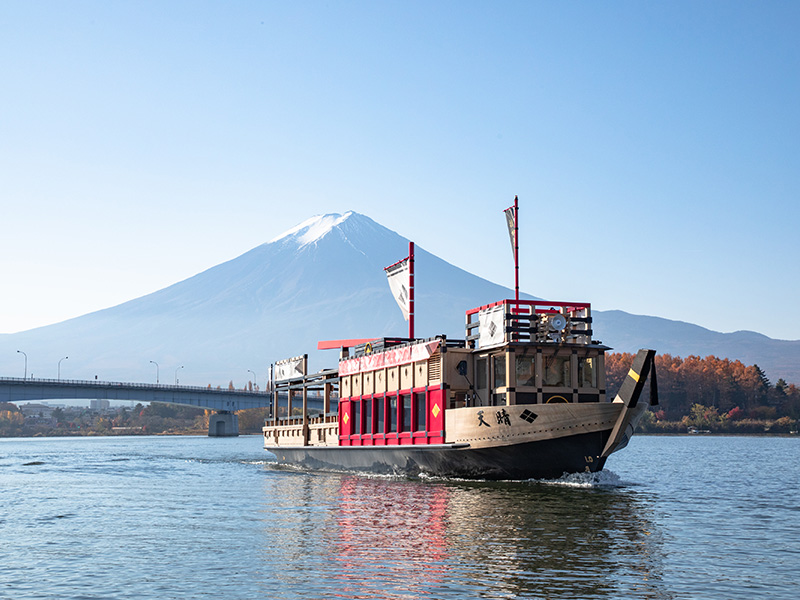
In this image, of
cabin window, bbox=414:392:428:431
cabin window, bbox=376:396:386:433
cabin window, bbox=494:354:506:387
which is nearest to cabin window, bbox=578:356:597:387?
cabin window, bbox=494:354:506:387

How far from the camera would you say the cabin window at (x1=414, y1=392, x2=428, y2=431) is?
136 ft

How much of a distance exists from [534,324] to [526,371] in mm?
1992

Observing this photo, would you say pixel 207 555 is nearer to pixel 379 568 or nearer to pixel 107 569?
pixel 107 569

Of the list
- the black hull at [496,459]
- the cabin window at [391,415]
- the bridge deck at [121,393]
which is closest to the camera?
the black hull at [496,459]

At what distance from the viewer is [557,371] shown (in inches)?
1491

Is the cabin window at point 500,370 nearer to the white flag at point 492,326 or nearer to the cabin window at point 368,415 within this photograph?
the white flag at point 492,326

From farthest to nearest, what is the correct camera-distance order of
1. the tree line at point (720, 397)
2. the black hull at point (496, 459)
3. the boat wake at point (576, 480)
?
the tree line at point (720, 397) → the boat wake at point (576, 480) → the black hull at point (496, 459)

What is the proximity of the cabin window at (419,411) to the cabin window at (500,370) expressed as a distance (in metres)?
4.48

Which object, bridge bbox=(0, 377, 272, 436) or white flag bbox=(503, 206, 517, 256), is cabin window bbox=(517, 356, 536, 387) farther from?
bridge bbox=(0, 377, 272, 436)

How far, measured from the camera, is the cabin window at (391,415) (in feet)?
146

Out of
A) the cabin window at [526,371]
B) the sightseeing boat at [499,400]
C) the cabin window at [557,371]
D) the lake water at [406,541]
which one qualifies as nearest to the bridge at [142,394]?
the sightseeing boat at [499,400]

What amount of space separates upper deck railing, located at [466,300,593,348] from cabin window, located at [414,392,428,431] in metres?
4.44

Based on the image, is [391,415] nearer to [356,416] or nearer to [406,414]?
[406,414]

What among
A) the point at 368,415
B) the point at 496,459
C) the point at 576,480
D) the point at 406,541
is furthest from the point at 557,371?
the point at 406,541
